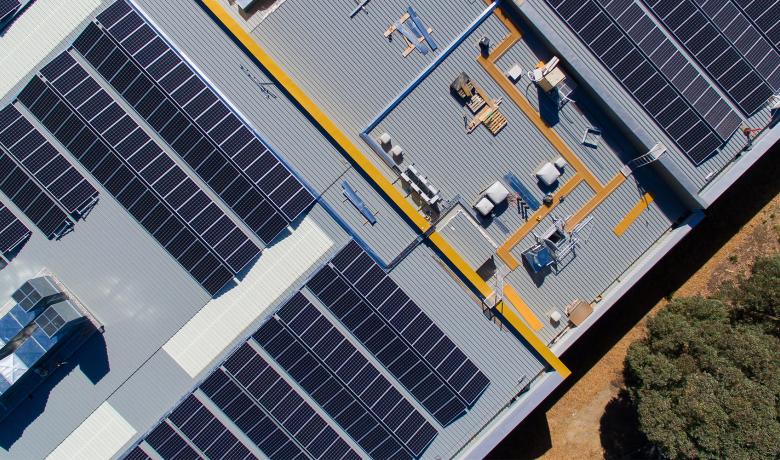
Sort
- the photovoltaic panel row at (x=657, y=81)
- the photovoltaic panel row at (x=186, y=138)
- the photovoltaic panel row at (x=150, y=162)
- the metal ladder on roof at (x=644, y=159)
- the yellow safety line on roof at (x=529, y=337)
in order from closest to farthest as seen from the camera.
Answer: the photovoltaic panel row at (x=186, y=138), the photovoltaic panel row at (x=150, y=162), the photovoltaic panel row at (x=657, y=81), the metal ladder on roof at (x=644, y=159), the yellow safety line on roof at (x=529, y=337)

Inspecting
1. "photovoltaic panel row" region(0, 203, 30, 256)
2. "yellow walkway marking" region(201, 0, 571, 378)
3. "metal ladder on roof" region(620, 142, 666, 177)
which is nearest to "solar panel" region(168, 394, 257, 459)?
"photovoltaic panel row" region(0, 203, 30, 256)

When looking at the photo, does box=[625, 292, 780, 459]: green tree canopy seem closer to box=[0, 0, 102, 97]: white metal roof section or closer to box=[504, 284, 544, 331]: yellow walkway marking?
box=[504, 284, 544, 331]: yellow walkway marking

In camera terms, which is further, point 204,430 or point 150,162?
point 204,430

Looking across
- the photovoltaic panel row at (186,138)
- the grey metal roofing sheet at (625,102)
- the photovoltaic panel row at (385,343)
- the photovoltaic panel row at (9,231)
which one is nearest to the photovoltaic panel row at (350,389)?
the photovoltaic panel row at (385,343)

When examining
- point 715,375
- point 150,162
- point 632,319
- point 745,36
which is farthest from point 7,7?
point 715,375

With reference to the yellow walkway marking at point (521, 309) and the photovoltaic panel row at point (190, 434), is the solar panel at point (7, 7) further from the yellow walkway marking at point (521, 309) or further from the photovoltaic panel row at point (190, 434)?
the yellow walkway marking at point (521, 309)

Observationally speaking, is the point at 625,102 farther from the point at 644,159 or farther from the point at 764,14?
the point at 764,14

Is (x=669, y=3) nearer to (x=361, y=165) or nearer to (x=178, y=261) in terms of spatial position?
(x=361, y=165)
